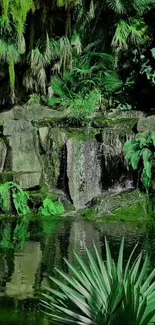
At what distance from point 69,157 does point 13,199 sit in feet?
9.29

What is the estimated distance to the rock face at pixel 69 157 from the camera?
55.2 ft

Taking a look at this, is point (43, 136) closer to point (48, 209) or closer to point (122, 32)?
point (48, 209)

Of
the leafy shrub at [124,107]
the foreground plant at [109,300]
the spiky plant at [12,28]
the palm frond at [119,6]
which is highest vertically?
the palm frond at [119,6]

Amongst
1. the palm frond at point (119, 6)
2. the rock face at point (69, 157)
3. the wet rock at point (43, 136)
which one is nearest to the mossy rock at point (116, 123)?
the rock face at point (69, 157)

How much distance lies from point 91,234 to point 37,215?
348cm

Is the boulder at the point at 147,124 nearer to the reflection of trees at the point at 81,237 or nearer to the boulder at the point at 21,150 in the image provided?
the boulder at the point at 21,150

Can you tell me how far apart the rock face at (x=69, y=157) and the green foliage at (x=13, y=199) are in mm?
736

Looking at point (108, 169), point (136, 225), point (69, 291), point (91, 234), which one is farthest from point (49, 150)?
point (69, 291)

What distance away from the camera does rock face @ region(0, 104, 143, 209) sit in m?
16.8

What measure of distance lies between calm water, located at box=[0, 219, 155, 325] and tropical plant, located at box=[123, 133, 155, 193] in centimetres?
203

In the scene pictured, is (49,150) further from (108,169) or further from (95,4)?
(95,4)

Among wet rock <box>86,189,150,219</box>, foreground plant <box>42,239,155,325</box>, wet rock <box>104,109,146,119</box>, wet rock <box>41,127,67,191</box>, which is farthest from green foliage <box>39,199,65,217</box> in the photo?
foreground plant <box>42,239,155,325</box>

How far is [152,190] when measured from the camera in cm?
1580

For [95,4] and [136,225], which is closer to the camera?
[136,225]
